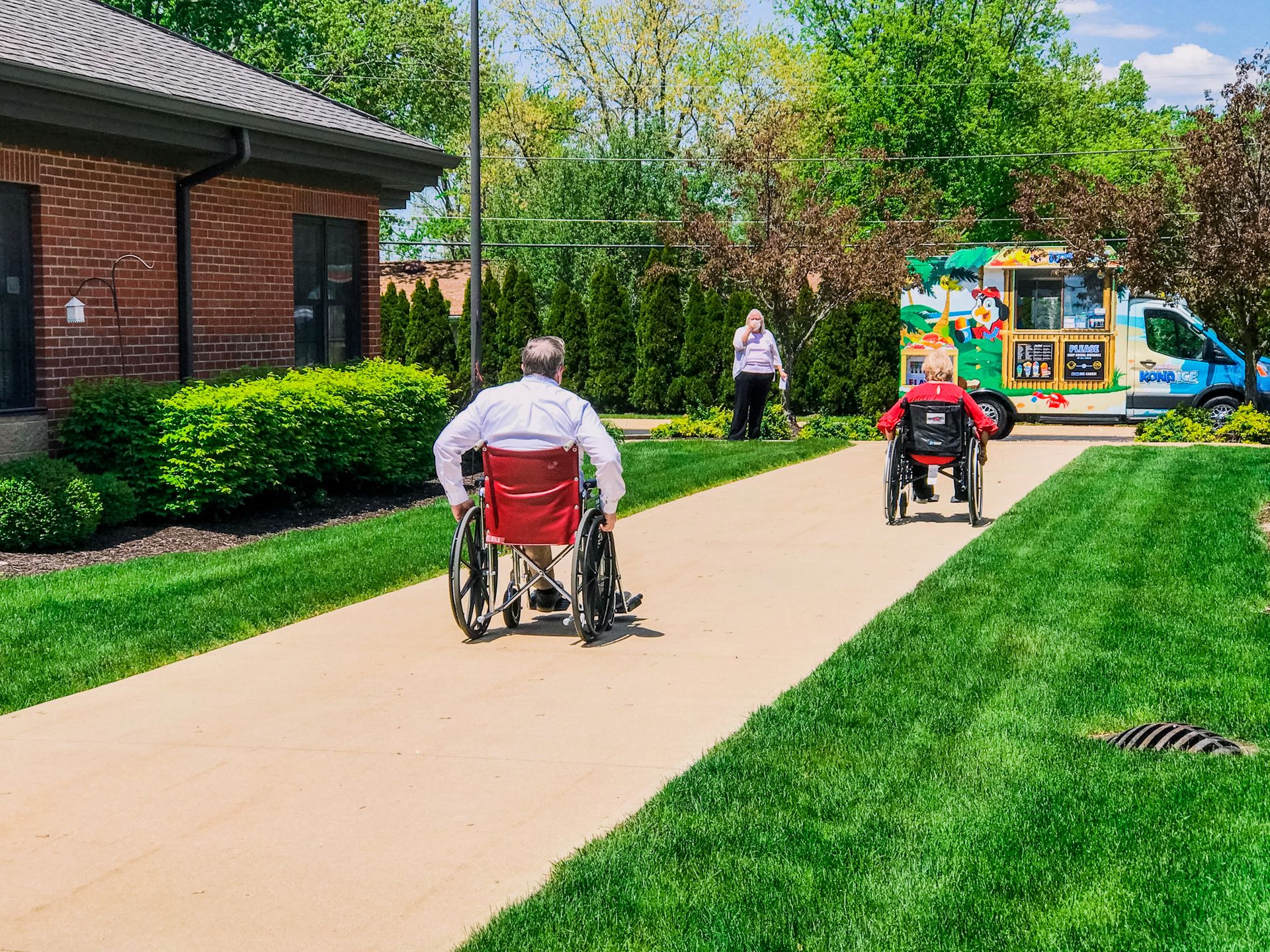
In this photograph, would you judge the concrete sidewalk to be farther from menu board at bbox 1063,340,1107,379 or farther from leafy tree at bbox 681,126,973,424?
menu board at bbox 1063,340,1107,379

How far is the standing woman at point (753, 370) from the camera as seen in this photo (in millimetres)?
20094

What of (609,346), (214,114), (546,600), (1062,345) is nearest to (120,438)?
(214,114)

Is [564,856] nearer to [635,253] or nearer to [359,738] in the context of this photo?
[359,738]

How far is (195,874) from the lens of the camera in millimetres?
4902

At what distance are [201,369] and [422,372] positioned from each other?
246 centimetres

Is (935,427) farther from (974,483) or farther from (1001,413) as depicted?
(1001,413)

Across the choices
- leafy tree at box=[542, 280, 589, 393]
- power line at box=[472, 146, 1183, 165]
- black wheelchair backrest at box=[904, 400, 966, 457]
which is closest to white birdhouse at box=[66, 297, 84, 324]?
black wheelchair backrest at box=[904, 400, 966, 457]

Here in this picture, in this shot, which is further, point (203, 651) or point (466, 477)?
point (466, 477)

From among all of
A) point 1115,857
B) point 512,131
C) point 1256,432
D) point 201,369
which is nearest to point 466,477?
point 1115,857

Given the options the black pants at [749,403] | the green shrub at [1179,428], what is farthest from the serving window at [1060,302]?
the black pants at [749,403]

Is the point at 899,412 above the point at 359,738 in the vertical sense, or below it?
above

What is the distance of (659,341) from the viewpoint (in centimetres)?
3189

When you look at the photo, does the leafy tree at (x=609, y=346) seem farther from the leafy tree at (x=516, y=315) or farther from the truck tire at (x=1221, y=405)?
the truck tire at (x=1221, y=405)

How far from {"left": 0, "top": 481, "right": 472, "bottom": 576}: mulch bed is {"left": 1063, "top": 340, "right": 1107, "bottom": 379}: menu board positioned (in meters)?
12.1
